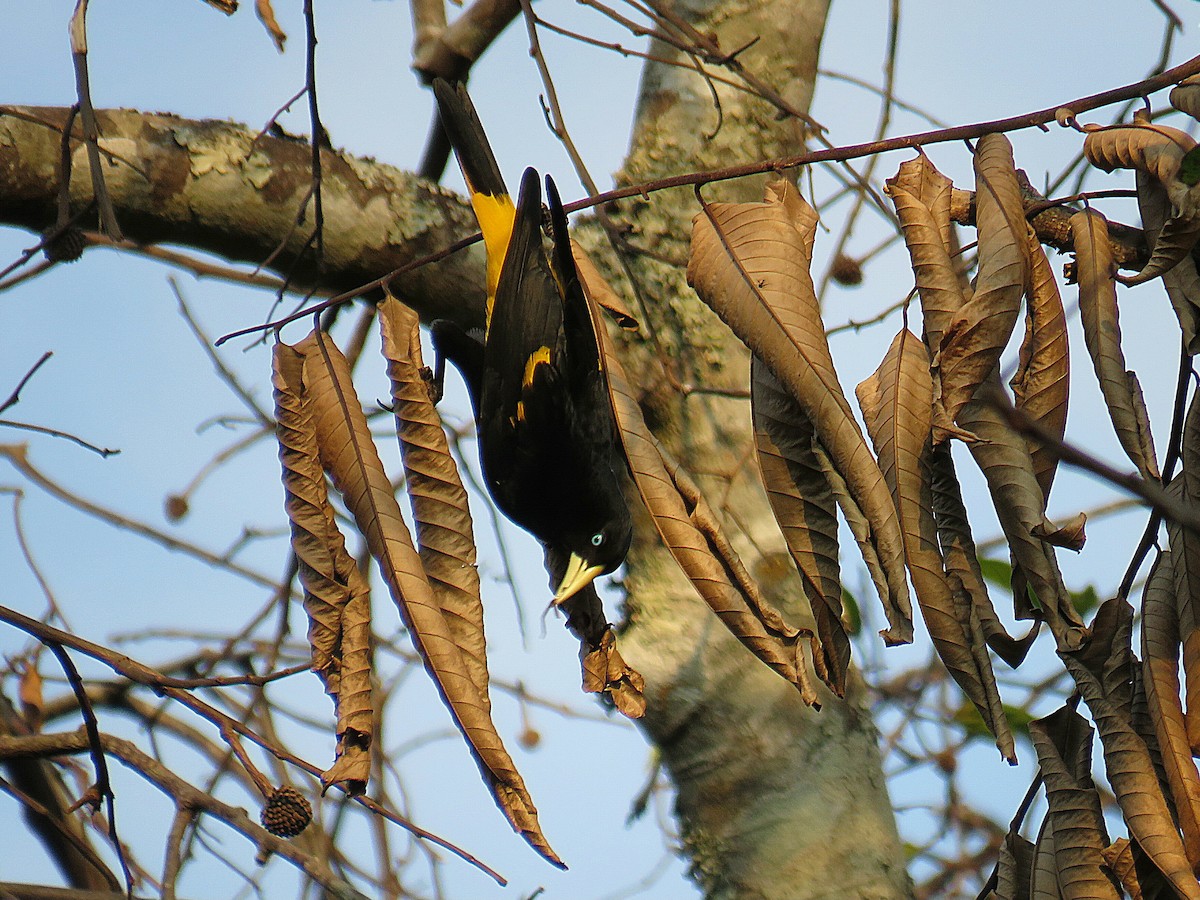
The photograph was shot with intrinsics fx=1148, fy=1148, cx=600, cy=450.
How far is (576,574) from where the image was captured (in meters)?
2.86

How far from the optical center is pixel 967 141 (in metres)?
1.84

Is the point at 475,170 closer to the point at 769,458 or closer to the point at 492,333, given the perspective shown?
the point at 492,333

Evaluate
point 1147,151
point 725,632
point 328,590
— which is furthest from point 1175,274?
point 725,632

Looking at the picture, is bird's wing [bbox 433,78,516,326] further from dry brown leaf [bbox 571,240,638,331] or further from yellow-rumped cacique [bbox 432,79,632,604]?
dry brown leaf [bbox 571,240,638,331]

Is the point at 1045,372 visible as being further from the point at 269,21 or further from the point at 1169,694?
the point at 269,21

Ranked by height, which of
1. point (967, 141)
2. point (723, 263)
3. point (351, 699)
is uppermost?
point (967, 141)

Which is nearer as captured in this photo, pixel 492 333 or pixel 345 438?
pixel 345 438

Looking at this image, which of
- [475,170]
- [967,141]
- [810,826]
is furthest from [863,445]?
[475,170]

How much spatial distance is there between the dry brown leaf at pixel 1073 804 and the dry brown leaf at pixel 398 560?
0.77 metres

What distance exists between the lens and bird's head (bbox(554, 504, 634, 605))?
3.17 m

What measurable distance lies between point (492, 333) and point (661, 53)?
137cm

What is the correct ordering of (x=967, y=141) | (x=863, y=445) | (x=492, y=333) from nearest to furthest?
(x=863, y=445)
(x=967, y=141)
(x=492, y=333)

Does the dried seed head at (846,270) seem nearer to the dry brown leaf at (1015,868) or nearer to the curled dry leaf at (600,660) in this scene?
the curled dry leaf at (600,660)

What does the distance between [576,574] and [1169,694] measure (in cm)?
150
